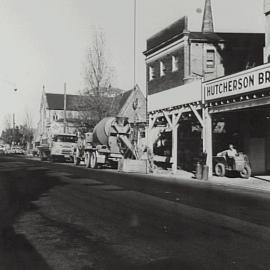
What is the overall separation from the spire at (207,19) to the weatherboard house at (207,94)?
8502 millimetres

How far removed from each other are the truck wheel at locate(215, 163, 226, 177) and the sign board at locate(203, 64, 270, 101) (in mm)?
3443

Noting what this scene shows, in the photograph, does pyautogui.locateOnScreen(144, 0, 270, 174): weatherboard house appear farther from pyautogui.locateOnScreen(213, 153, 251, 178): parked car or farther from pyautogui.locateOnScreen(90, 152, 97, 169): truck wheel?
pyautogui.locateOnScreen(90, 152, 97, 169): truck wheel

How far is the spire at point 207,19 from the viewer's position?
4637 centimetres

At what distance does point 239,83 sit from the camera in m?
20.4

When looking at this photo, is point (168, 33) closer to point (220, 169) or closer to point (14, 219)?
point (220, 169)

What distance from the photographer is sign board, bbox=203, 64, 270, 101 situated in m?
18.6

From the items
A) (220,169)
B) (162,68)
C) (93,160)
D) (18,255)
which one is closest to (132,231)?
(18,255)

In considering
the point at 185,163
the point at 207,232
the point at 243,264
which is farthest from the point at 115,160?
the point at 243,264

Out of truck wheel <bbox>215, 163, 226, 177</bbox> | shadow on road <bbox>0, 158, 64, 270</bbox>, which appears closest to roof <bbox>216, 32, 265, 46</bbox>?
truck wheel <bbox>215, 163, 226, 177</bbox>

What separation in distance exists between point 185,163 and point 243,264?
25260 mm

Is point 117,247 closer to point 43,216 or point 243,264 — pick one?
point 243,264

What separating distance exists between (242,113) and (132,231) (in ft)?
59.6

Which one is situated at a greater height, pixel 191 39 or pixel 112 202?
pixel 191 39

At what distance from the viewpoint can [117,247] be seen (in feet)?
22.7
